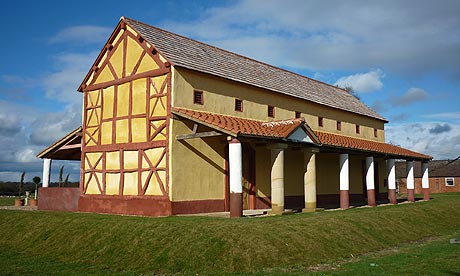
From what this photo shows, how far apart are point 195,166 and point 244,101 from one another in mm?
5338

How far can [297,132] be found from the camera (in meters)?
20.8

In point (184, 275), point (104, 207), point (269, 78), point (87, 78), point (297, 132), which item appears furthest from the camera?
point (269, 78)

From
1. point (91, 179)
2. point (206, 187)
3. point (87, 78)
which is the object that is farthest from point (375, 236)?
point (87, 78)

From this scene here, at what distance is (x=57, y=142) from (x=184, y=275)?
1766cm

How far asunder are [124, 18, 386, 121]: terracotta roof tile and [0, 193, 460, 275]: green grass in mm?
8469

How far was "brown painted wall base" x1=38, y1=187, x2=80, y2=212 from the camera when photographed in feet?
80.1

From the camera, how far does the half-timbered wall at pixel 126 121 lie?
67.8 ft

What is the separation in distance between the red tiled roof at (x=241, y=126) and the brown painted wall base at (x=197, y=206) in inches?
155

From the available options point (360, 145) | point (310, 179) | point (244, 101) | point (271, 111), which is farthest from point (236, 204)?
point (360, 145)

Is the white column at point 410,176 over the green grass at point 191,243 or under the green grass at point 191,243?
over

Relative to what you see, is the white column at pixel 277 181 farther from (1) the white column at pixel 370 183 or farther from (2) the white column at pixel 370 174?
(2) the white column at pixel 370 174

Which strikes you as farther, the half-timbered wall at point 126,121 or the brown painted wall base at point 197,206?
the half-timbered wall at point 126,121

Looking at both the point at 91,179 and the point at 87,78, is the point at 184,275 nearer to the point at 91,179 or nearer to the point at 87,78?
the point at 91,179

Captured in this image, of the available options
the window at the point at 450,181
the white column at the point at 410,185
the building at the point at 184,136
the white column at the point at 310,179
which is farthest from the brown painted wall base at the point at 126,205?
the window at the point at 450,181
